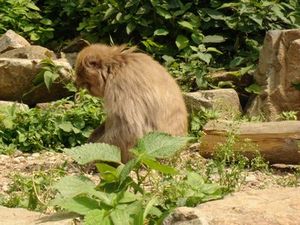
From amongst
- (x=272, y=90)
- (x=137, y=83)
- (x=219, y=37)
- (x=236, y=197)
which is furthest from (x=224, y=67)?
(x=236, y=197)

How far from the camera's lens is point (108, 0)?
434 inches

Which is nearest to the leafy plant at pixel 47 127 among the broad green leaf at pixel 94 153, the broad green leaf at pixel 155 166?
the broad green leaf at pixel 94 153

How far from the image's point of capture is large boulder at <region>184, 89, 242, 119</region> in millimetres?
8781

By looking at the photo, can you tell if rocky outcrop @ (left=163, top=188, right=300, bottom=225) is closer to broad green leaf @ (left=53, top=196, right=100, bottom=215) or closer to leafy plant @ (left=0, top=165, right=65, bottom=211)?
broad green leaf @ (left=53, top=196, right=100, bottom=215)

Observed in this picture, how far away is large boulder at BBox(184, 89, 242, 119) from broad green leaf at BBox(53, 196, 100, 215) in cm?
480

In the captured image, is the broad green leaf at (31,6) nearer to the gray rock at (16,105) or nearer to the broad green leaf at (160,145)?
the gray rock at (16,105)

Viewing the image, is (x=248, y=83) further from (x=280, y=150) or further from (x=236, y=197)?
(x=236, y=197)

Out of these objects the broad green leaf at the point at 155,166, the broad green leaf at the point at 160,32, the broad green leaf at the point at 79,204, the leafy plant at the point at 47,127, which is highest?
the broad green leaf at the point at 155,166

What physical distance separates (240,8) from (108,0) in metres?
1.82

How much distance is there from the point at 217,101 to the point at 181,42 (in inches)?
67.6

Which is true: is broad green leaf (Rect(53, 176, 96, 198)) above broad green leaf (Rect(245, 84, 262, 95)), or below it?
above

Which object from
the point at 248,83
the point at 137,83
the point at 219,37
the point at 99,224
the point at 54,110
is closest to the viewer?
the point at 99,224

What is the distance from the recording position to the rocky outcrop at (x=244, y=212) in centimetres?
366

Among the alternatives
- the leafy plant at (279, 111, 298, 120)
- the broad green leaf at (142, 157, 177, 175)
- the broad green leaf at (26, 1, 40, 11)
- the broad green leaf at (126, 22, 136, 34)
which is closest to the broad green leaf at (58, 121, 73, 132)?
the leafy plant at (279, 111, 298, 120)
